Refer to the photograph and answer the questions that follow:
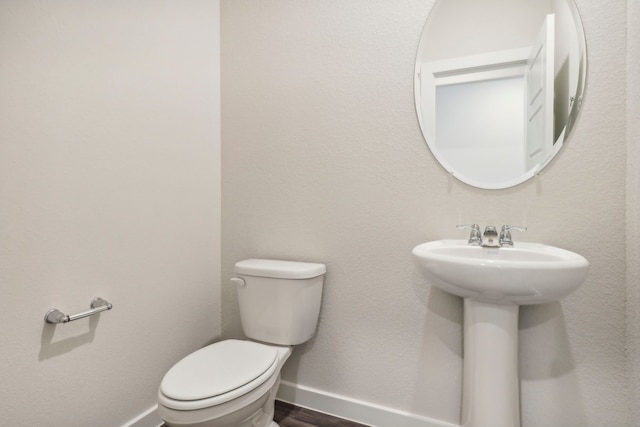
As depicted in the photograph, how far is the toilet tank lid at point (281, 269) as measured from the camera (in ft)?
4.94

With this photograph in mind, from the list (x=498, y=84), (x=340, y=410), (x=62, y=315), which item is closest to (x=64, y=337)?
(x=62, y=315)

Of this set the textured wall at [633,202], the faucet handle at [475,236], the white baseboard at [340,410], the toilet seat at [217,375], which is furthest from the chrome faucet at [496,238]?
the toilet seat at [217,375]

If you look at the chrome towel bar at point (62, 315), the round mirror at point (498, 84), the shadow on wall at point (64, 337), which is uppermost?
the round mirror at point (498, 84)

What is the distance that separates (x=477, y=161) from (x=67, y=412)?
1.78m

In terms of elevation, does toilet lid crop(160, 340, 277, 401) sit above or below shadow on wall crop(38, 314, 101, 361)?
below

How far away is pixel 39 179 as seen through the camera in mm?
1126

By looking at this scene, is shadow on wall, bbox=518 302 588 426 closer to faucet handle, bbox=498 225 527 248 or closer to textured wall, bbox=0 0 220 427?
faucet handle, bbox=498 225 527 248

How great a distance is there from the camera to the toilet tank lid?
1.51 metres

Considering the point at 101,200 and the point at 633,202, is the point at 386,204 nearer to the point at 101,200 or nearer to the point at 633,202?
the point at 633,202

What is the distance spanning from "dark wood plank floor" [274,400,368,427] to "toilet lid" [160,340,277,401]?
45 centimetres

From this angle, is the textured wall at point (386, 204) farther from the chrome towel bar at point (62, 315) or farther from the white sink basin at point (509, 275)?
the chrome towel bar at point (62, 315)

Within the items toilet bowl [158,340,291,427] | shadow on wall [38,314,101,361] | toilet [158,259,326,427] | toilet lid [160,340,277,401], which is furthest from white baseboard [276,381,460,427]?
shadow on wall [38,314,101,361]

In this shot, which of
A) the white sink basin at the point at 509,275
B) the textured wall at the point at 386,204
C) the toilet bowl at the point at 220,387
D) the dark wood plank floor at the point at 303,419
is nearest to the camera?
the white sink basin at the point at 509,275

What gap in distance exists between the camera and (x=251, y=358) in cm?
133
